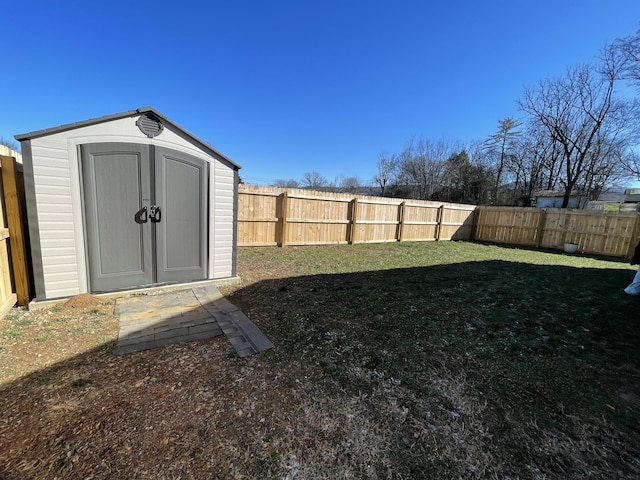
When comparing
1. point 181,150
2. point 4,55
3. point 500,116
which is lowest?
point 181,150

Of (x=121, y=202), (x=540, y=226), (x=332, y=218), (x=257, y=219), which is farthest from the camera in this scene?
(x=540, y=226)

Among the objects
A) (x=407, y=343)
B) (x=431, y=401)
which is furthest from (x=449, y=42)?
(x=431, y=401)

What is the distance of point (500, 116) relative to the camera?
2047 centimetres

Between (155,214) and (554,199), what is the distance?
79.6ft

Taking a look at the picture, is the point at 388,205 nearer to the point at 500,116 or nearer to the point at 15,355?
the point at 15,355

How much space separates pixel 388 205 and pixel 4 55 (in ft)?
38.0

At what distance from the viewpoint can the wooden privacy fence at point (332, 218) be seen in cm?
746

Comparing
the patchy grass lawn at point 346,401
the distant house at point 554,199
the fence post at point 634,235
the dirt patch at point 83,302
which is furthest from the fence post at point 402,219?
the distant house at point 554,199

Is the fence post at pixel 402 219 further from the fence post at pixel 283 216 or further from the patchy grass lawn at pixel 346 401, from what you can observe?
the patchy grass lawn at pixel 346 401

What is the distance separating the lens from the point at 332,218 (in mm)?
8844

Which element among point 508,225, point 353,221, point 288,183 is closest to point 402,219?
point 353,221

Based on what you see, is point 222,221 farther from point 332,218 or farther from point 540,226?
point 540,226

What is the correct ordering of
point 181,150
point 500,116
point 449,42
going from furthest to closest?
point 500,116
point 449,42
point 181,150

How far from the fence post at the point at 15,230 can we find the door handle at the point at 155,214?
1.24 metres
